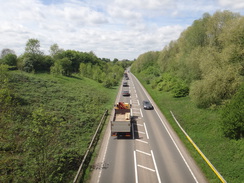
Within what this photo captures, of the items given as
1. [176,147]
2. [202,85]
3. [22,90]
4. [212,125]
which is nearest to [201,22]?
[202,85]

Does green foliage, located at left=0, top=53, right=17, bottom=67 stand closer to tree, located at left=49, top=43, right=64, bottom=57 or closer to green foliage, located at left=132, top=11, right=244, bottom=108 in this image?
tree, located at left=49, top=43, right=64, bottom=57

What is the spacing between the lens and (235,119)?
17406 millimetres

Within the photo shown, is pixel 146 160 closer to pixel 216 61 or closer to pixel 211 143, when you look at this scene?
pixel 211 143

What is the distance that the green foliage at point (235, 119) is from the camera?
57.0ft

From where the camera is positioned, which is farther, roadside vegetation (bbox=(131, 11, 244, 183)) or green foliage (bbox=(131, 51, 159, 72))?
green foliage (bbox=(131, 51, 159, 72))

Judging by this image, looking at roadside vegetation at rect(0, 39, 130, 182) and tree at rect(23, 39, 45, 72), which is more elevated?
tree at rect(23, 39, 45, 72)

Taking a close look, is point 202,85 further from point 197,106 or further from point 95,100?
point 95,100

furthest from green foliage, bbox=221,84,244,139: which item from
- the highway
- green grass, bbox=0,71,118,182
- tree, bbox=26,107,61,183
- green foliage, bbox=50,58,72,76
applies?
green foliage, bbox=50,58,72,76

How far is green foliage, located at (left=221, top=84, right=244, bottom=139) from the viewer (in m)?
17.4

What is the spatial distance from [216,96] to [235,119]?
9.29 m

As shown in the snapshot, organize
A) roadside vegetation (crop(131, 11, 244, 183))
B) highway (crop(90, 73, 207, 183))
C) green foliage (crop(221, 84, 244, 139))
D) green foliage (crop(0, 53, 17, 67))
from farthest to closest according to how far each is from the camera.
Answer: green foliage (crop(0, 53, 17, 67)) → green foliage (crop(221, 84, 244, 139)) → roadside vegetation (crop(131, 11, 244, 183)) → highway (crop(90, 73, 207, 183))

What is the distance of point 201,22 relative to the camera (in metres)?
39.7

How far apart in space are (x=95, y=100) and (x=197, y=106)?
20.3 metres

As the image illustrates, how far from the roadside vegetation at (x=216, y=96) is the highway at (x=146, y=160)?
142 centimetres
